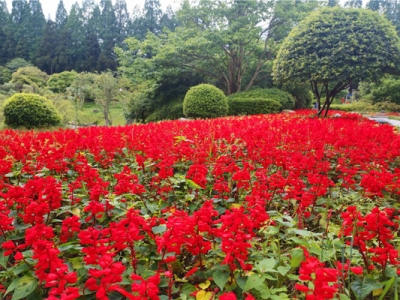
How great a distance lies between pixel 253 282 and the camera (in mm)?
1327

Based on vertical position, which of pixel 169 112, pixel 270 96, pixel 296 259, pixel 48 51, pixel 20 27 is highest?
pixel 20 27

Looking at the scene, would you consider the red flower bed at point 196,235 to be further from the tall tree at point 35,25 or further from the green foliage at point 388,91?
the tall tree at point 35,25

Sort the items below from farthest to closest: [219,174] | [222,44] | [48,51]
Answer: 1. [48,51]
2. [222,44]
3. [219,174]

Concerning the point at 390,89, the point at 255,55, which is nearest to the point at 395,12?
the point at 390,89

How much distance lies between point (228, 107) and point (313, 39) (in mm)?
5615

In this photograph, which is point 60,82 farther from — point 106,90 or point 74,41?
point 74,41

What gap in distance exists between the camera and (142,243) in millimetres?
1841

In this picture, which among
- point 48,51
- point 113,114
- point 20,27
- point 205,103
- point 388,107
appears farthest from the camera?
point 20,27

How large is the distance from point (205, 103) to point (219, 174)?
10.9 metres

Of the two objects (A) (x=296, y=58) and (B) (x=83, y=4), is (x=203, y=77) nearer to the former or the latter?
(A) (x=296, y=58)

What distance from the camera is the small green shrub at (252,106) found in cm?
1473

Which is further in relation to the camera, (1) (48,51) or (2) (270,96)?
(1) (48,51)

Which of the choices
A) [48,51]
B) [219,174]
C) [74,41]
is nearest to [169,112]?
[219,174]

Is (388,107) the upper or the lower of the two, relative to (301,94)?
lower
